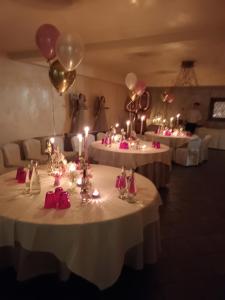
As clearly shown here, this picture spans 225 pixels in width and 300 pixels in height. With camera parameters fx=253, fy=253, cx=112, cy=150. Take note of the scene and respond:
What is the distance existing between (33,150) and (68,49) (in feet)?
10.9

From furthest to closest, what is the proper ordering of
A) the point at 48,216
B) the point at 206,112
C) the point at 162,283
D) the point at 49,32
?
the point at 206,112
the point at 49,32
the point at 162,283
the point at 48,216

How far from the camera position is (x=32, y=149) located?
5613 mm

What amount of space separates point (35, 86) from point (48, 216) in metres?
4.97

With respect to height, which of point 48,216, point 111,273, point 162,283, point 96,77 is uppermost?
point 96,77

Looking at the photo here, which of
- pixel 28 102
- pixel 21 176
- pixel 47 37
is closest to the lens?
pixel 21 176

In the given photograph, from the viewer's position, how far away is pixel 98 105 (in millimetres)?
8586

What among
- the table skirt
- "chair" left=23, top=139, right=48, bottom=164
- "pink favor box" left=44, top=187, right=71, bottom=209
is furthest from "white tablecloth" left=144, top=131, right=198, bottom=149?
"pink favor box" left=44, top=187, right=71, bottom=209

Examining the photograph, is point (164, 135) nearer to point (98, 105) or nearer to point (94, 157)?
point (98, 105)

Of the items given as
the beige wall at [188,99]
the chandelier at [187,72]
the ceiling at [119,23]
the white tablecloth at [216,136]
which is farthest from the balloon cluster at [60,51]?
the beige wall at [188,99]

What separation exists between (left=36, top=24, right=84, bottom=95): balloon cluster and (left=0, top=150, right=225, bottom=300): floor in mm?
2224

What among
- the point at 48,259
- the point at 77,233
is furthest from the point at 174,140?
the point at 77,233

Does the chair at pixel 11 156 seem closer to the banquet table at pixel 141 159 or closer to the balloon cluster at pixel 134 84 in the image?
the banquet table at pixel 141 159

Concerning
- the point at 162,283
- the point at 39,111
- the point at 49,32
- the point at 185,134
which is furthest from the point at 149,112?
the point at 162,283

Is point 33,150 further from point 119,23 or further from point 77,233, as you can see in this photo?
point 77,233
